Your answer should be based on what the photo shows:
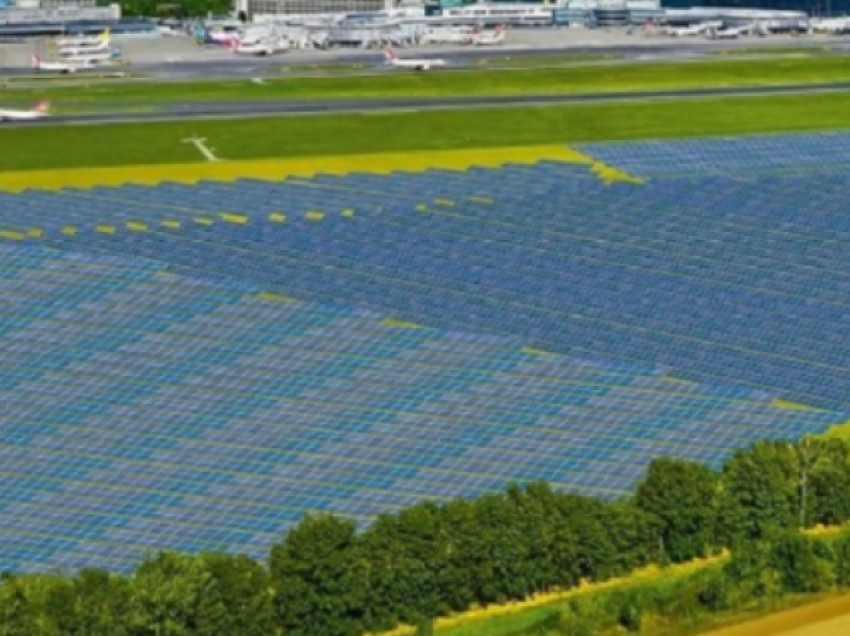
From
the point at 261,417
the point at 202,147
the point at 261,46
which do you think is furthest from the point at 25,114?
the point at 261,417

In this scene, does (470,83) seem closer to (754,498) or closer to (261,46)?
(261,46)

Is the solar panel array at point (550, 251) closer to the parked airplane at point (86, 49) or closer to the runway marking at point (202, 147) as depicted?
the runway marking at point (202, 147)

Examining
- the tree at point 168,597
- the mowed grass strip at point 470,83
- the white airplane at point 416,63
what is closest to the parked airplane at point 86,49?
the mowed grass strip at point 470,83

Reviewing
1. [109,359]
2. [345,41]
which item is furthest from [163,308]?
[345,41]

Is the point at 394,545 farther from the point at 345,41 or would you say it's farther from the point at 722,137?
the point at 345,41

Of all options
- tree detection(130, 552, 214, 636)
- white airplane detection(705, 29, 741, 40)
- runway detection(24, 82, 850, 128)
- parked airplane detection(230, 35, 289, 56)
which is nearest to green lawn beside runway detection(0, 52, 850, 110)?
runway detection(24, 82, 850, 128)
